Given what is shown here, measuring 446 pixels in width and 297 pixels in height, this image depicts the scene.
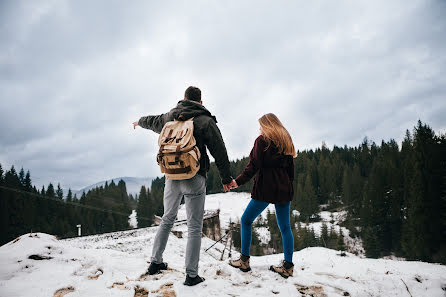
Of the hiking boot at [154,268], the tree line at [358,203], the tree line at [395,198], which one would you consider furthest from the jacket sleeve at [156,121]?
the tree line at [395,198]

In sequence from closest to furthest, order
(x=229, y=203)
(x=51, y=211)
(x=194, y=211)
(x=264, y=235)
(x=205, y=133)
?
(x=194, y=211) → (x=205, y=133) → (x=51, y=211) → (x=264, y=235) → (x=229, y=203)

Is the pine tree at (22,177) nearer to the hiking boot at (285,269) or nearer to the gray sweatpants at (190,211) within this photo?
the gray sweatpants at (190,211)

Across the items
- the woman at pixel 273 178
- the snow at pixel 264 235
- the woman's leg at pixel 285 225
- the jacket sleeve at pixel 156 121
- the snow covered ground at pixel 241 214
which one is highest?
the jacket sleeve at pixel 156 121

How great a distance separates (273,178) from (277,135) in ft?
2.17

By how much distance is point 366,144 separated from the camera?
291 ft

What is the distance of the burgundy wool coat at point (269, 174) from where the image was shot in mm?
3297

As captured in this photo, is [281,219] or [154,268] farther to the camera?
[281,219]

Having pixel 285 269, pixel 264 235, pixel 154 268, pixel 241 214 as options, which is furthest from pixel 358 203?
pixel 154 268

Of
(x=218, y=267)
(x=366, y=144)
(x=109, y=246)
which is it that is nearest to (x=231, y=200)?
(x=366, y=144)

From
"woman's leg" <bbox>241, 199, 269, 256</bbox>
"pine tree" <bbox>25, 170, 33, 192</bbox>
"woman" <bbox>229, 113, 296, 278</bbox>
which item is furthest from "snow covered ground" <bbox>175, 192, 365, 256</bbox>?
"woman" <bbox>229, 113, 296, 278</bbox>

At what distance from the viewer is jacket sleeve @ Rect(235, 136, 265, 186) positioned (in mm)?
3391

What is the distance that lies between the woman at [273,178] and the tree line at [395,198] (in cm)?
1814

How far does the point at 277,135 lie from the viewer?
335 cm

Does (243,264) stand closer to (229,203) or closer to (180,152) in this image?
(180,152)
